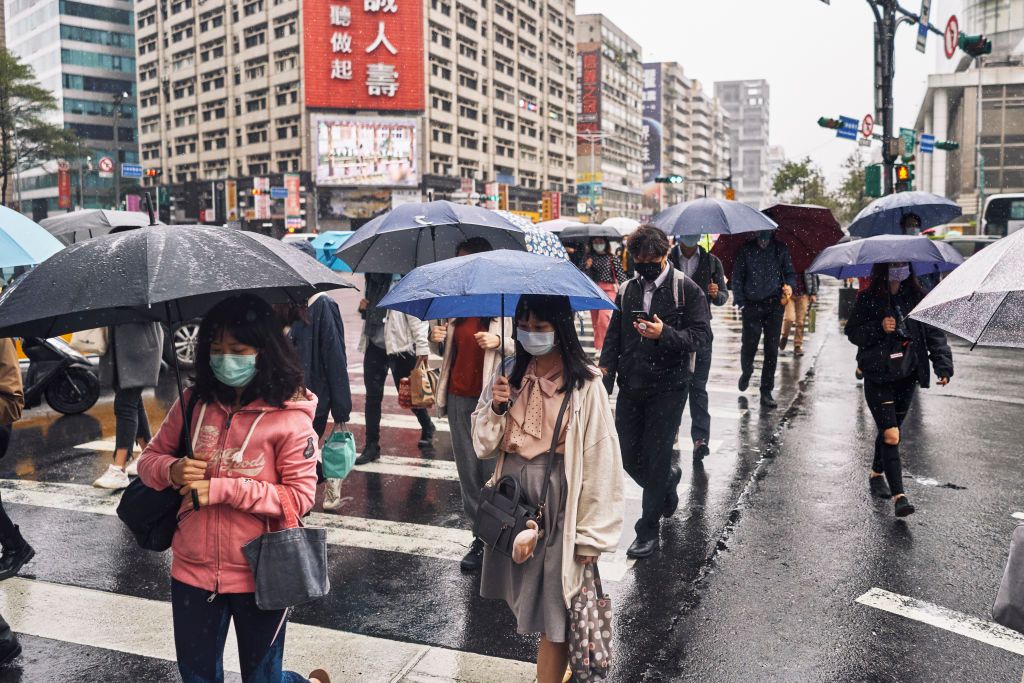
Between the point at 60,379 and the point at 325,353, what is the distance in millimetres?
5090

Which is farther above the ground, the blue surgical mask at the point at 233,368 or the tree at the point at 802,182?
the tree at the point at 802,182

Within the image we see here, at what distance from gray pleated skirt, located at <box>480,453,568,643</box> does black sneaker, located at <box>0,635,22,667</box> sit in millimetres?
2485

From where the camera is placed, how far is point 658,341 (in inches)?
209

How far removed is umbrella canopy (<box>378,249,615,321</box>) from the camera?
345 centimetres

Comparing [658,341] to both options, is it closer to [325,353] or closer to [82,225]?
[325,353]

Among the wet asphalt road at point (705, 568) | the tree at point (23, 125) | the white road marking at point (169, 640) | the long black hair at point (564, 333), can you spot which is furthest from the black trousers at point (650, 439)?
the tree at point (23, 125)

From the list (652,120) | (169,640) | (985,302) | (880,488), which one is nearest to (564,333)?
(985,302)

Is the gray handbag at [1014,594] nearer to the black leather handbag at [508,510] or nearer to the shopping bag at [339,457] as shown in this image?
the black leather handbag at [508,510]

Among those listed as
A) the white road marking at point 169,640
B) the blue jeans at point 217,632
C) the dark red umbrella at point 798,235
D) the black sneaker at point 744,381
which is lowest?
the white road marking at point 169,640

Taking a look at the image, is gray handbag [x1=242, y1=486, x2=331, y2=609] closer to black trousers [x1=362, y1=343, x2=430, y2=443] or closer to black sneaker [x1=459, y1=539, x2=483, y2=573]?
black sneaker [x1=459, y1=539, x2=483, y2=573]

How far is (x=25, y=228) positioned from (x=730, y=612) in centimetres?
400

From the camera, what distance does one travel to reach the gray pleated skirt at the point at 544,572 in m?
3.43

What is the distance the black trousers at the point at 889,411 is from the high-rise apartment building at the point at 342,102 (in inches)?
2493

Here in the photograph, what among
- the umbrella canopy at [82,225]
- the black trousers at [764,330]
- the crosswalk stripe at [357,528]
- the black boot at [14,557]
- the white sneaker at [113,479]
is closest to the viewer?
the black boot at [14,557]
